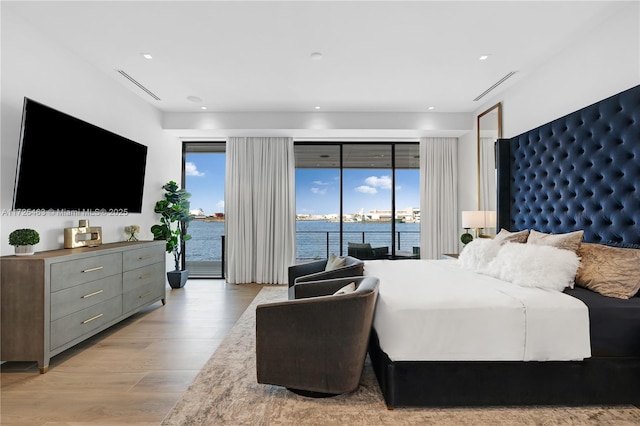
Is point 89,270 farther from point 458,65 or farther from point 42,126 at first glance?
point 458,65

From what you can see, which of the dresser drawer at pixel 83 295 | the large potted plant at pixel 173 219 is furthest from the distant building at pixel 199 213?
the dresser drawer at pixel 83 295

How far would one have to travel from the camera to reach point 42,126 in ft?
9.18

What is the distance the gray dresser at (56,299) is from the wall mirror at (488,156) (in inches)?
179

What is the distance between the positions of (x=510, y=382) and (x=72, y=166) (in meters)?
4.00

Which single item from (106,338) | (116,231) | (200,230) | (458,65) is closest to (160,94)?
(116,231)

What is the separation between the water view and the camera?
611 centimetres

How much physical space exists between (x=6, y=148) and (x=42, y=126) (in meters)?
0.32

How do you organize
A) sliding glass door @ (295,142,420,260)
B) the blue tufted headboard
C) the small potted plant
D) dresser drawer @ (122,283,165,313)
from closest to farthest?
the blue tufted headboard, the small potted plant, dresser drawer @ (122,283,165,313), sliding glass door @ (295,142,420,260)

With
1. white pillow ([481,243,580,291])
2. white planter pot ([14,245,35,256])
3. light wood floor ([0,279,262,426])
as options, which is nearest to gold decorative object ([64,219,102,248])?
white planter pot ([14,245,35,256])

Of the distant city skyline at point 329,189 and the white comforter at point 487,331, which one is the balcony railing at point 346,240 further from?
the white comforter at point 487,331

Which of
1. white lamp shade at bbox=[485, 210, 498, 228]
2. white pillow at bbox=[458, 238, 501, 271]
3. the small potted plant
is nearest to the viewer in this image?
the small potted plant

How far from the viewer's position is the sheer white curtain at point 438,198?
575 cm

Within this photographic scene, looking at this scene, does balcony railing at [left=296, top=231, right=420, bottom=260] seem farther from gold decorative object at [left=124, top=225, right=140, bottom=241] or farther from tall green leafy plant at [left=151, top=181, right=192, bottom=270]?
gold decorative object at [left=124, top=225, right=140, bottom=241]

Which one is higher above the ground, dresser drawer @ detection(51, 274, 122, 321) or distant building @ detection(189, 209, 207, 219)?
distant building @ detection(189, 209, 207, 219)
